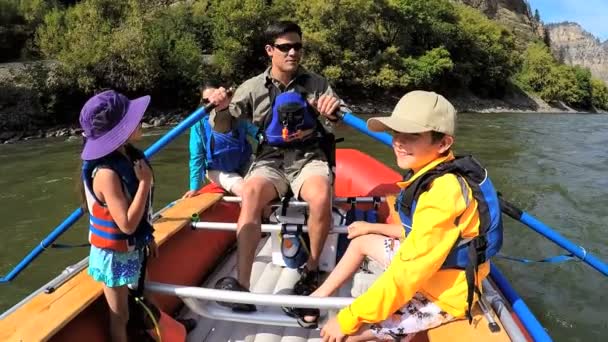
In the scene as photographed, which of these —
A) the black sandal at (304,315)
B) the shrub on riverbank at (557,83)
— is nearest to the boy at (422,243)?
the black sandal at (304,315)

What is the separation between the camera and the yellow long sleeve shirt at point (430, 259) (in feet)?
4.40

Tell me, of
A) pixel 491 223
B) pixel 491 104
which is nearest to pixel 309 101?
pixel 491 223

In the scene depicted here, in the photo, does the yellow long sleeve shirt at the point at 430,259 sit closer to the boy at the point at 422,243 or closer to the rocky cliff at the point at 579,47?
the boy at the point at 422,243

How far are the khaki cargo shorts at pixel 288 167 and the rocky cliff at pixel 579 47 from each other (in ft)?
307

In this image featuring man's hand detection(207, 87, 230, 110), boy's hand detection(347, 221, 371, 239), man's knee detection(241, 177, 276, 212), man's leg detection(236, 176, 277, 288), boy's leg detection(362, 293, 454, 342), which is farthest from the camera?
man's hand detection(207, 87, 230, 110)

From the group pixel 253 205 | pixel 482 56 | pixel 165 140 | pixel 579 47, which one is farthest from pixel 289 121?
pixel 579 47

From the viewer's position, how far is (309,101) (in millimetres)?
2541

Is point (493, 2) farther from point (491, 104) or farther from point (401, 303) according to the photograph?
point (401, 303)

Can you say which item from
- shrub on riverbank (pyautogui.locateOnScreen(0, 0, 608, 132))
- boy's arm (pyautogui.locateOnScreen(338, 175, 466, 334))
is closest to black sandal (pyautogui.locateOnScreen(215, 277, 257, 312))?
boy's arm (pyautogui.locateOnScreen(338, 175, 466, 334))

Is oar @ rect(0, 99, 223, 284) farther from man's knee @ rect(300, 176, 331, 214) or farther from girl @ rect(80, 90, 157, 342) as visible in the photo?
girl @ rect(80, 90, 157, 342)

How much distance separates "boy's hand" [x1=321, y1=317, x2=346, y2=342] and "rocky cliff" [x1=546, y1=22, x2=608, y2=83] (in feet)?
311

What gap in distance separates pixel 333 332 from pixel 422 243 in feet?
1.42

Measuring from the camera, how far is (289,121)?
2529 millimetres

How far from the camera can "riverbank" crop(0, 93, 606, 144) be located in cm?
1521
